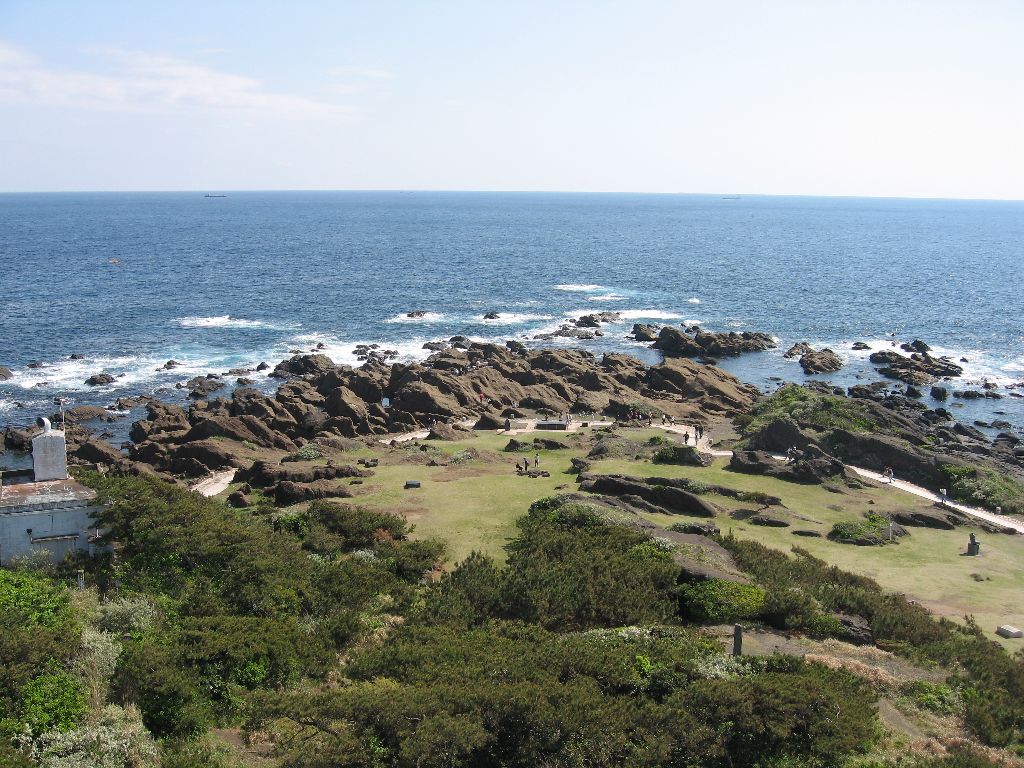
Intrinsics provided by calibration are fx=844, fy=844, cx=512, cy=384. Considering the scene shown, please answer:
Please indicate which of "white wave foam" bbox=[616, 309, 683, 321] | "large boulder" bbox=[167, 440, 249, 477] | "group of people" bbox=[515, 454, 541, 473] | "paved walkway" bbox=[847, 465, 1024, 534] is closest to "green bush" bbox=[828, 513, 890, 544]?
"paved walkway" bbox=[847, 465, 1024, 534]

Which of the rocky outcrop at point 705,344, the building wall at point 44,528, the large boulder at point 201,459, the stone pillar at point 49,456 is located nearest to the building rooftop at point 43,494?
the building wall at point 44,528

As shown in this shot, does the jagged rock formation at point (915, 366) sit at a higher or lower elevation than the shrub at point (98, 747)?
Result: lower

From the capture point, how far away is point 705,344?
297 feet

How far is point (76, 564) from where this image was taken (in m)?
27.4

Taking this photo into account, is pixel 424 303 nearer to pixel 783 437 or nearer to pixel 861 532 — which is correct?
pixel 783 437

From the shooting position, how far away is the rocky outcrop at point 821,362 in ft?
274

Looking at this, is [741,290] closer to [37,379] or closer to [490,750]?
[37,379]

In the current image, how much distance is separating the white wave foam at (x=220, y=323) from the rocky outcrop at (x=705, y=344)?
141 ft

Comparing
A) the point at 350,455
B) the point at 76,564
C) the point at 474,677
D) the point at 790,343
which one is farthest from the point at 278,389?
the point at 790,343

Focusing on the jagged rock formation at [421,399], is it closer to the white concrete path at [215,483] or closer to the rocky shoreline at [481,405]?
the rocky shoreline at [481,405]

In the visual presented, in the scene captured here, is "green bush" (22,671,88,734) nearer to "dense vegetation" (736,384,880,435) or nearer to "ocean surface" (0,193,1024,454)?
"dense vegetation" (736,384,880,435)

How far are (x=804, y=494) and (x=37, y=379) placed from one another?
63.5 m

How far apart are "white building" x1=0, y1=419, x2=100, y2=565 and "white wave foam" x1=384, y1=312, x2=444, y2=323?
7373cm

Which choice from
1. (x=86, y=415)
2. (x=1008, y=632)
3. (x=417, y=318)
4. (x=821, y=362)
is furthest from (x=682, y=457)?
(x=417, y=318)
